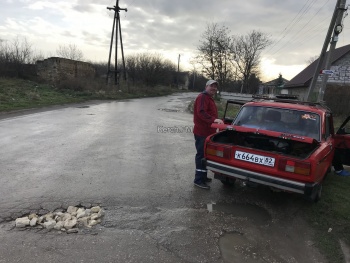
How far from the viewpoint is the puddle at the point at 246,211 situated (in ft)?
14.8

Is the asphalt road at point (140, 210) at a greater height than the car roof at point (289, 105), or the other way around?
the car roof at point (289, 105)

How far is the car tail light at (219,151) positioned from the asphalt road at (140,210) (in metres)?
0.75

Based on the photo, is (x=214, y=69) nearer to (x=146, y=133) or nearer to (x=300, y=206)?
(x=146, y=133)

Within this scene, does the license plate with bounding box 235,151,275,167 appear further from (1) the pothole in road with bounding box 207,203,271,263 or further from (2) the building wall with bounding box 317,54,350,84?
(2) the building wall with bounding box 317,54,350,84

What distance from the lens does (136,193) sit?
17.1 feet

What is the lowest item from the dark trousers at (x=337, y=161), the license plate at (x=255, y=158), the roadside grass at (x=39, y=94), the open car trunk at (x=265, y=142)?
the roadside grass at (x=39, y=94)

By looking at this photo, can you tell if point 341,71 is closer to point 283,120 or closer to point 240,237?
point 283,120

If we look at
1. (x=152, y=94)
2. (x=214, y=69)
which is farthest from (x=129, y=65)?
(x=214, y=69)

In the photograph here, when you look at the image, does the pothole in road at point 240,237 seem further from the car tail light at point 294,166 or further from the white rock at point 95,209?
the white rock at point 95,209

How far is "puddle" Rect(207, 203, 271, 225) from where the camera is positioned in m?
4.52

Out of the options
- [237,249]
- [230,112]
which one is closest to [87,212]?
[237,249]

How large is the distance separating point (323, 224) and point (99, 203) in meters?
3.23

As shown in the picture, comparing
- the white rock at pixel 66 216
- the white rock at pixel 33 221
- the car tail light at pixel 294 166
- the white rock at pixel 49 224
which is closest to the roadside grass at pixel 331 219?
the car tail light at pixel 294 166

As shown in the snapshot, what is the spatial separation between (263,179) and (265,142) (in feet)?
3.63
